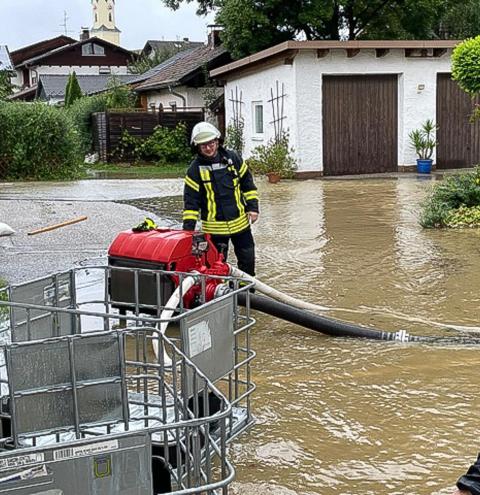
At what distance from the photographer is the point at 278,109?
21.1 meters

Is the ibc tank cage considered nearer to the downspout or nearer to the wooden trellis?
the wooden trellis

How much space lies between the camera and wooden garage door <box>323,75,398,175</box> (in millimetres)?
20375

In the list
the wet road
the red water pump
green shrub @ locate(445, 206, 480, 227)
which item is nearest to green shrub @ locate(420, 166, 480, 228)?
green shrub @ locate(445, 206, 480, 227)

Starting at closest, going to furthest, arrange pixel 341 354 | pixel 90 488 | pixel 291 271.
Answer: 1. pixel 90 488
2. pixel 341 354
3. pixel 291 271

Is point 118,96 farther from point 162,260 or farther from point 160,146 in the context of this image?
point 162,260

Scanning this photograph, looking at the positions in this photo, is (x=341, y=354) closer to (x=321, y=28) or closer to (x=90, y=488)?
(x=90, y=488)

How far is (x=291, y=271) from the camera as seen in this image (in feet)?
27.7

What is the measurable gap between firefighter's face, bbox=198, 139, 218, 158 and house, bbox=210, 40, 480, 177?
13.7 meters

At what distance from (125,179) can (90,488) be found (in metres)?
21.0

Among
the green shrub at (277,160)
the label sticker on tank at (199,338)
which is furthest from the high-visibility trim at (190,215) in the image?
the green shrub at (277,160)

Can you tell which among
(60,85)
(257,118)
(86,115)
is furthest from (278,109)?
(60,85)

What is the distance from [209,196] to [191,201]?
0.15 m

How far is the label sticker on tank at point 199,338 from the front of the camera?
11.5 feet

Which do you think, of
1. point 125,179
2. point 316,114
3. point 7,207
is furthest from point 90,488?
point 125,179
